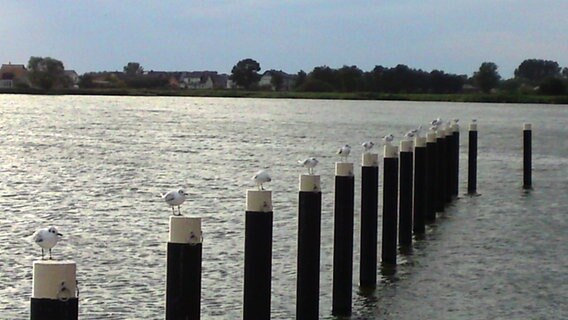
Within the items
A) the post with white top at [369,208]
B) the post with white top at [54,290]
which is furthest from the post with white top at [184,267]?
the post with white top at [369,208]

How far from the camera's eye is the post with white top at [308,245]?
13.2m

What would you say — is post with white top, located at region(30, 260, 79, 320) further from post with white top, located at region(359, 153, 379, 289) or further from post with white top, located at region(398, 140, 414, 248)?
post with white top, located at region(398, 140, 414, 248)

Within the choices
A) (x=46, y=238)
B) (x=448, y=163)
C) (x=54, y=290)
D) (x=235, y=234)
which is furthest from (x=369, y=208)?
(x=448, y=163)

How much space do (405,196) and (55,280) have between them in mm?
12087

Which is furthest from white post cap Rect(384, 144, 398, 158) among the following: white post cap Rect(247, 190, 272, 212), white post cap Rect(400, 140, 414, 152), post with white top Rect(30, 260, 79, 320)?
post with white top Rect(30, 260, 79, 320)

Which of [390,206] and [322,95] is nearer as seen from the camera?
[390,206]

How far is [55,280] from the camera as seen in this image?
26.2 ft

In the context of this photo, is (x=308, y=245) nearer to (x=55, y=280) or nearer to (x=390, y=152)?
(x=390, y=152)

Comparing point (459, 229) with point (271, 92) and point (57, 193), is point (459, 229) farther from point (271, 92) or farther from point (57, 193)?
point (271, 92)

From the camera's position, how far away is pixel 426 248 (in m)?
20.8

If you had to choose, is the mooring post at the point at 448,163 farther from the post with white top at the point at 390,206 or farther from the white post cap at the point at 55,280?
the white post cap at the point at 55,280

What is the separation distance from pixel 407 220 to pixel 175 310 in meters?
10.4

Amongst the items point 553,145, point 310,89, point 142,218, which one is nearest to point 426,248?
point 142,218

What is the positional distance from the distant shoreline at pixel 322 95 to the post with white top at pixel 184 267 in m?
130
